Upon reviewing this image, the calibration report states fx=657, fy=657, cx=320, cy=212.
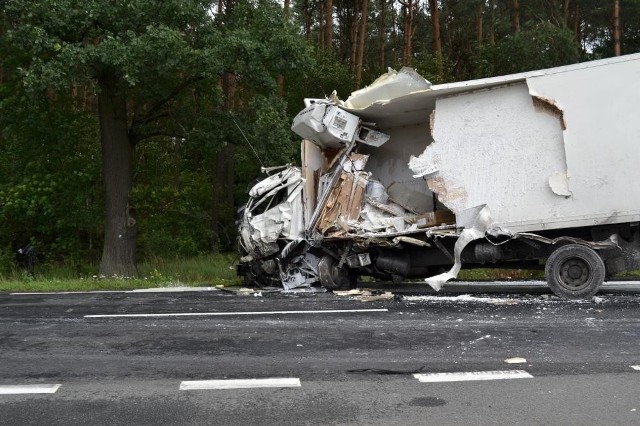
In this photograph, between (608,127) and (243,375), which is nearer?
(243,375)

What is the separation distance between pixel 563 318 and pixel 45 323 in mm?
5963

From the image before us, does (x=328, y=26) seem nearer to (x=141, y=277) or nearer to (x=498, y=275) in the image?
(x=141, y=277)

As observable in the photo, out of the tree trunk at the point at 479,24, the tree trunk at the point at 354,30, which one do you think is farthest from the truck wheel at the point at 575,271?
the tree trunk at the point at 479,24

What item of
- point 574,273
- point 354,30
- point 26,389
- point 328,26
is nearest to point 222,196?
point 328,26

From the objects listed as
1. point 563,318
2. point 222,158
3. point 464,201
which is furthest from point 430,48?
point 563,318

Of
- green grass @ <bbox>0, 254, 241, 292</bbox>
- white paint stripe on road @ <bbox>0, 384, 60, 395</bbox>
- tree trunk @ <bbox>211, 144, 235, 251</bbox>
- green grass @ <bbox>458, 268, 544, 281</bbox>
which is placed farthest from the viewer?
tree trunk @ <bbox>211, 144, 235, 251</bbox>

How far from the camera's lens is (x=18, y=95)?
1638cm

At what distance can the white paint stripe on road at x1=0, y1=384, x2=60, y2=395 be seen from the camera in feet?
16.3

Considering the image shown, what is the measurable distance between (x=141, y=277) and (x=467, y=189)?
8829 mm

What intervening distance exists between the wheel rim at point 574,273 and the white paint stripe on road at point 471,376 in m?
3.95

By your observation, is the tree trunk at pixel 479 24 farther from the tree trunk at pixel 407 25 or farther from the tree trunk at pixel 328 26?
the tree trunk at pixel 328 26

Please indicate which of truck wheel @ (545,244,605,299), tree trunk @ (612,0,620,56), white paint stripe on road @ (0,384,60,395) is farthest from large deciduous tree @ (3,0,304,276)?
tree trunk @ (612,0,620,56)

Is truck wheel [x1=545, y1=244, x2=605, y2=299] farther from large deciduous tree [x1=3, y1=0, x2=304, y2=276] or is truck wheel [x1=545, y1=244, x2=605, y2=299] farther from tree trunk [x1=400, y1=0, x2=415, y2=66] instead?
tree trunk [x1=400, y1=0, x2=415, y2=66]

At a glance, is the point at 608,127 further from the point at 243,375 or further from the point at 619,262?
the point at 243,375
